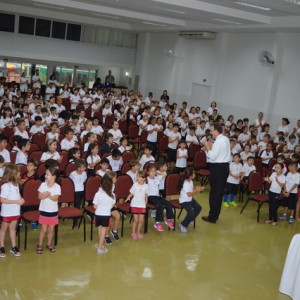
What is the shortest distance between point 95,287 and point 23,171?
302cm

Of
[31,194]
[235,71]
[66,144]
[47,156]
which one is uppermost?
[235,71]

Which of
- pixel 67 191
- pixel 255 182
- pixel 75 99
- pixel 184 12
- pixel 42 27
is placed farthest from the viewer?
pixel 42 27

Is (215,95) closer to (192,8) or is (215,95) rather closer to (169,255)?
(192,8)

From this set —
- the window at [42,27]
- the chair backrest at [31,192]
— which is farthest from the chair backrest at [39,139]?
the window at [42,27]

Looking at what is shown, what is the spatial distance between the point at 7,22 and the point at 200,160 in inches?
625

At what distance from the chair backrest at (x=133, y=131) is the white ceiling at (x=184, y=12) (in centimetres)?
417

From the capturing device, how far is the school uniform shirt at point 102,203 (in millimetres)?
6782

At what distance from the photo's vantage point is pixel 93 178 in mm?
7773

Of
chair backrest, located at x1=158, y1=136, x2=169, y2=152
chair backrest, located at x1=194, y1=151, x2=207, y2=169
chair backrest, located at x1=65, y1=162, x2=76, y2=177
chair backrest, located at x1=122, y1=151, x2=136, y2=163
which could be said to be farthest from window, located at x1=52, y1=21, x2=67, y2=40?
chair backrest, located at x1=65, y1=162, x2=76, y2=177

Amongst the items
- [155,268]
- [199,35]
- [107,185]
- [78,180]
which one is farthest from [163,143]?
[199,35]

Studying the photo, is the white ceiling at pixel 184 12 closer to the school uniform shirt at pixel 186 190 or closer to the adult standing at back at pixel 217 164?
the adult standing at back at pixel 217 164

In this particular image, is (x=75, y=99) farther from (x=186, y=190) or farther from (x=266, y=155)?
(x=186, y=190)

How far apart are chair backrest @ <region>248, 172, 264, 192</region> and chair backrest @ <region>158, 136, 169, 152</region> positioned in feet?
12.0

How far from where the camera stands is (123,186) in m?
8.25
